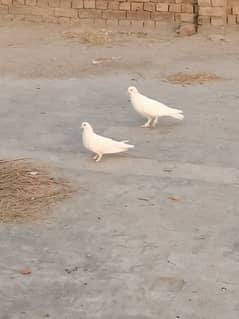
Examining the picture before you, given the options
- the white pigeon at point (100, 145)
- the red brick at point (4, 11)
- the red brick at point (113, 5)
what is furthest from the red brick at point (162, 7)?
the white pigeon at point (100, 145)

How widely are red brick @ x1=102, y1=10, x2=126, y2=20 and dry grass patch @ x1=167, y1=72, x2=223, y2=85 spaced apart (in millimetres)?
3735

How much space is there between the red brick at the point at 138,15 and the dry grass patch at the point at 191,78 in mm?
3560

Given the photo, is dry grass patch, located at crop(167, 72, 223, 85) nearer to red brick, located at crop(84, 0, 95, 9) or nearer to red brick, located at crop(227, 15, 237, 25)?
red brick, located at crop(227, 15, 237, 25)

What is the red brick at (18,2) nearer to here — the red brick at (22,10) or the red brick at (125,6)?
the red brick at (22,10)

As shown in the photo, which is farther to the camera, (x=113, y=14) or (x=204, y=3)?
(x=113, y=14)

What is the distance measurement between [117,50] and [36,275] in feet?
28.3

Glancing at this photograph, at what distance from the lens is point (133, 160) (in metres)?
7.63

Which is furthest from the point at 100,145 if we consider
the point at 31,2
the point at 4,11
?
the point at 4,11

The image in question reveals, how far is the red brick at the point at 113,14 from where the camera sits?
593 inches

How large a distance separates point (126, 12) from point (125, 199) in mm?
8935

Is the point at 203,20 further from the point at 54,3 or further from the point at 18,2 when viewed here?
the point at 18,2

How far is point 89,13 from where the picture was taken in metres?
15.2

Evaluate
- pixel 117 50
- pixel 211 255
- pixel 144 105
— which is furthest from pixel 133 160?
pixel 117 50

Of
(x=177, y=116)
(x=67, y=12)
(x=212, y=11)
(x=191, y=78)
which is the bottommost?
(x=191, y=78)
